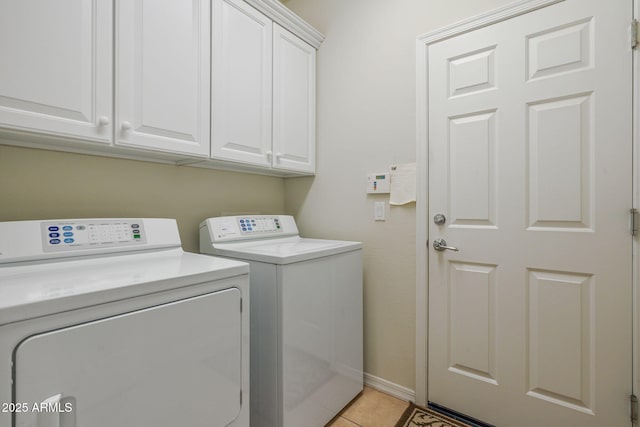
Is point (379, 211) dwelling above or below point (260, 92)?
below

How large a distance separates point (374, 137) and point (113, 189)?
1.50 metres

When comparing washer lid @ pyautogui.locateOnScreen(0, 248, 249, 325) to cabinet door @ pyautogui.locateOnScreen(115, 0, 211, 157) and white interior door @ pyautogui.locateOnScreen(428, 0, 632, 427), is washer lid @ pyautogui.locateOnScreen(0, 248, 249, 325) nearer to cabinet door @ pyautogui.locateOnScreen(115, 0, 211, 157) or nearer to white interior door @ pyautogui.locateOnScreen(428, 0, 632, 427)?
cabinet door @ pyautogui.locateOnScreen(115, 0, 211, 157)

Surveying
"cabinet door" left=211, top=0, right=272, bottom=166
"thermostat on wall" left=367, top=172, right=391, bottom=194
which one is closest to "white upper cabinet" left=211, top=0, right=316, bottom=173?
"cabinet door" left=211, top=0, right=272, bottom=166

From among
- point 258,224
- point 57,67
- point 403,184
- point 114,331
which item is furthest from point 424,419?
point 57,67

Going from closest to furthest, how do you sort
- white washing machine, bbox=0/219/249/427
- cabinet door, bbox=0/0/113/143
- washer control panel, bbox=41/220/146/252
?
1. white washing machine, bbox=0/219/249/427
2. cabinet door, bbox=0/0/113/143
3. washer control panel, bbox=41/220/146/252

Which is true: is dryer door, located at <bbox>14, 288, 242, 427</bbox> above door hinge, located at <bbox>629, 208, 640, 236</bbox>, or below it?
below

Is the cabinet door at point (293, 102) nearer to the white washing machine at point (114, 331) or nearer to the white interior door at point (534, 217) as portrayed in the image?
the white interior door at point (534, 217)

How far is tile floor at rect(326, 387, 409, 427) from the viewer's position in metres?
1.65

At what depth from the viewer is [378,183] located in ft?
A: 6.34

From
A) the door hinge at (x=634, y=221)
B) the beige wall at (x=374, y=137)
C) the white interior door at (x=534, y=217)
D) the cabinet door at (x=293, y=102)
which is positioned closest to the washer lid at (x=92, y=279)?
the cabinet door at (x=293, y=102)

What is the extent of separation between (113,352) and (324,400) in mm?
1137

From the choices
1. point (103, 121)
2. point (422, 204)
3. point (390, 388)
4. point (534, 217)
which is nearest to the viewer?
point (103, 121)

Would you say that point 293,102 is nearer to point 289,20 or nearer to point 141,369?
point 289,20

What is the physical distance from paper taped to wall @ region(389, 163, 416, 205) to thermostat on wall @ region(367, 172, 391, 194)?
4 centimetres
